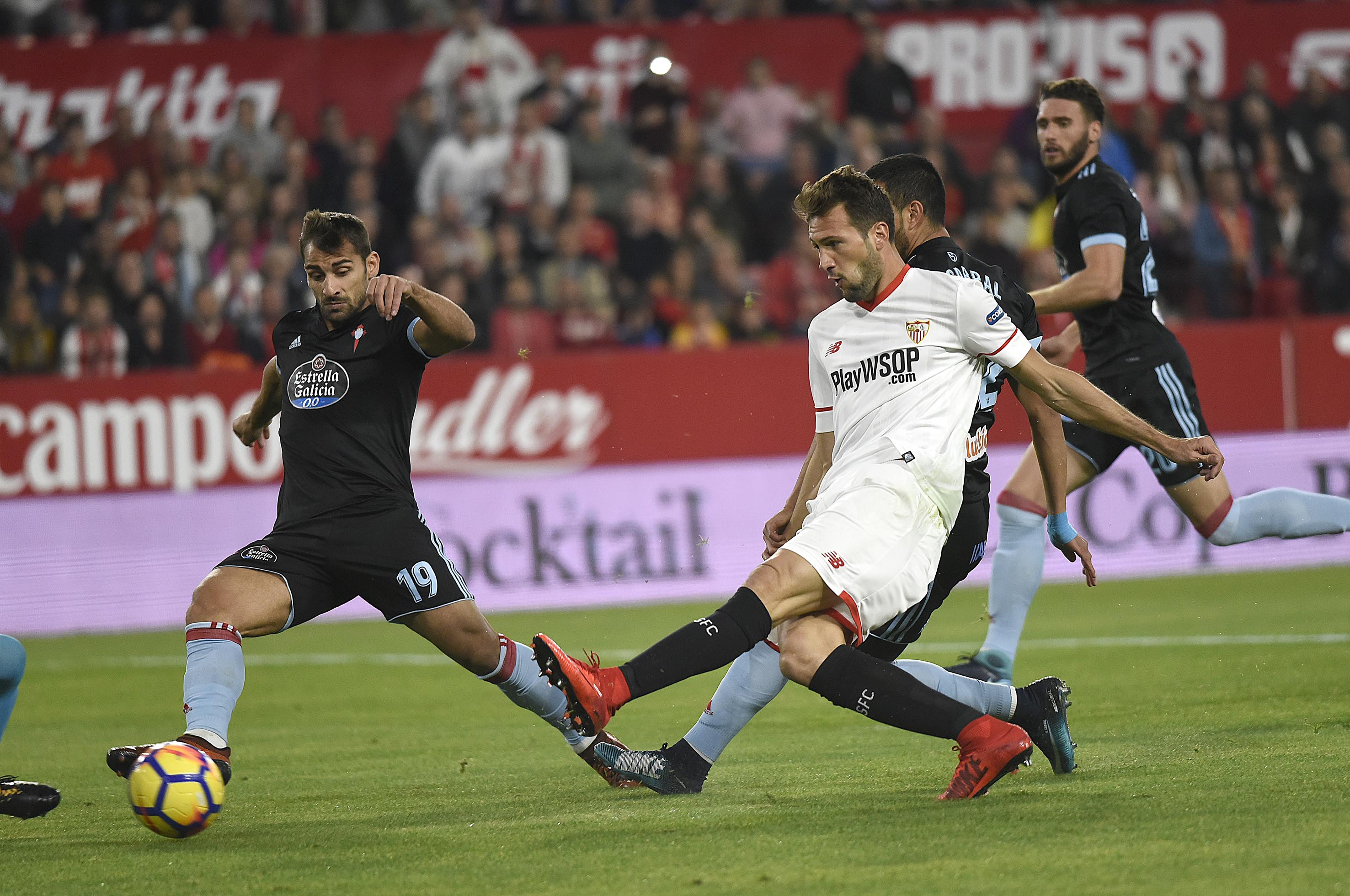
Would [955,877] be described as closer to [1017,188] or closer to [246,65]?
[1017,188]

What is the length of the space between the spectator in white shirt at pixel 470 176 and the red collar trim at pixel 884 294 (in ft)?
35.6

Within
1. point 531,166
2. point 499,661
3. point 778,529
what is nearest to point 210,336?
point 531,166

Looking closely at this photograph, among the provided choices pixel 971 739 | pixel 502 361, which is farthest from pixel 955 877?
pixel 502 361

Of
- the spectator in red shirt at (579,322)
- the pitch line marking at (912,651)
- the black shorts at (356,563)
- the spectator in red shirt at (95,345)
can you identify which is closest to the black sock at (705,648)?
the black shorts at (356,563)

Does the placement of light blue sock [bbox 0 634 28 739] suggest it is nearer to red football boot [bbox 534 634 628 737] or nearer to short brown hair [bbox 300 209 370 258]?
short brown hair [bbox 300 209 370 258]

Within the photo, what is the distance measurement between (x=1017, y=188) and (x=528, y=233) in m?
4.68

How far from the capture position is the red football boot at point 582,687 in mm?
4715

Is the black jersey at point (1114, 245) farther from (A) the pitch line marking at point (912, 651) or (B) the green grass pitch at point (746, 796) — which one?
(A) the pitch line marking at point (912, 651)

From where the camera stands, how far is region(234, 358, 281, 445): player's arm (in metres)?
6.17

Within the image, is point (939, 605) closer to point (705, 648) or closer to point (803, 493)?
point (803, 493)

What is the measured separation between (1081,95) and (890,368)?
242cm

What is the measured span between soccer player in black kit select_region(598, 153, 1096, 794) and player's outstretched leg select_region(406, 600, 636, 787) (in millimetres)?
131

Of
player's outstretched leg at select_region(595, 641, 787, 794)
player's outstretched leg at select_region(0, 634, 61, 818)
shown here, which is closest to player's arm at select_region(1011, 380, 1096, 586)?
player's outstretched leg at select_region(595, 641, 787, 794)

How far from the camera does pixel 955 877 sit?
4.19 m
